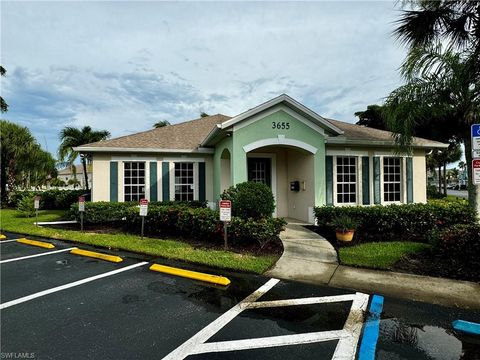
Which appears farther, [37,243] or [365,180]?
[365,180]

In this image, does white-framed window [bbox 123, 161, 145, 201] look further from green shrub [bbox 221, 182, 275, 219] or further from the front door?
green shrub [bbox 221, 182, 275, 219]

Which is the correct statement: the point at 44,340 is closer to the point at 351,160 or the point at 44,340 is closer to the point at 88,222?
the point at 88,222

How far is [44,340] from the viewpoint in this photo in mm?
3348

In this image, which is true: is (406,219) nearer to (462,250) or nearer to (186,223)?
(462,250)

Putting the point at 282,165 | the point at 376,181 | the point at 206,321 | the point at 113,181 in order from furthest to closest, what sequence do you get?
the point at 282,165 → the point at 376,181 → the point at 113,181 → the point at 206,321

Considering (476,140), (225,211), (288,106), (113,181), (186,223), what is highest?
(288,106)

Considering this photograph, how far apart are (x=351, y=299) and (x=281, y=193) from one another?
8.70 metres

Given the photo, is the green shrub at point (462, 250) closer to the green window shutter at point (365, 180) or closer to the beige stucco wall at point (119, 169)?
the green window shutter at point (365, 180)

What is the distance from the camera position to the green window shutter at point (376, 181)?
12.4 metres

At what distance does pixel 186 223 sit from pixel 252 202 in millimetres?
2254

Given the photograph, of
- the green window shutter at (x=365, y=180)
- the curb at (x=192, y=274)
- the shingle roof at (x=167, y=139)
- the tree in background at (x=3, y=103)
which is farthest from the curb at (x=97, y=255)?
the tree in background at (x=3, y=103)

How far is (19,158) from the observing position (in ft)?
73.9

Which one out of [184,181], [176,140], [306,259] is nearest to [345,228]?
[306,259]

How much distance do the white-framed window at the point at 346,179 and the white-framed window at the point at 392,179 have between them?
1632 millimetres
